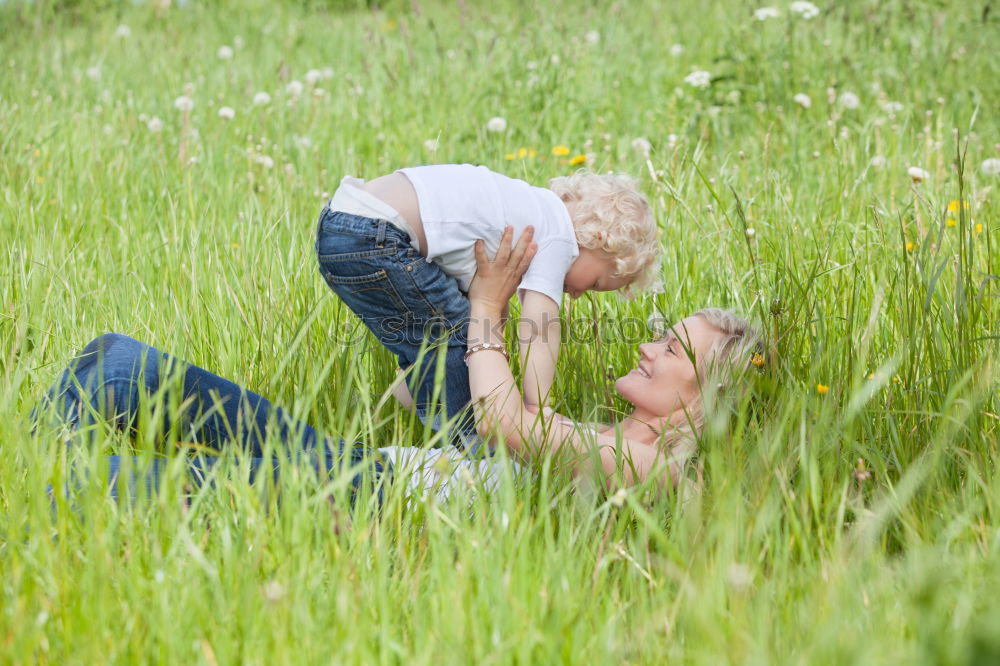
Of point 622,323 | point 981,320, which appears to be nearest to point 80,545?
point 622,323

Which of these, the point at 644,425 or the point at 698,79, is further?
the point at 698,79

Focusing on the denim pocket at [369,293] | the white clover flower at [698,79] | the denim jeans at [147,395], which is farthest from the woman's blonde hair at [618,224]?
the white clover flower at [698,79]

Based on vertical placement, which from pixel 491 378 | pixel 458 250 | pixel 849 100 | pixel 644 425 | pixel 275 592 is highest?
pixel 849 100

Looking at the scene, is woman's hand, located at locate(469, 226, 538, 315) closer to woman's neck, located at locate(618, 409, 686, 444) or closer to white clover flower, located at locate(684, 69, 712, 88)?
→ woman's neck, located at locate(618, 409, 686, 444)

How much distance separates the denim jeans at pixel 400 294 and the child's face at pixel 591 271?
28cm

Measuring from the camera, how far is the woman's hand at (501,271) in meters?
2.24

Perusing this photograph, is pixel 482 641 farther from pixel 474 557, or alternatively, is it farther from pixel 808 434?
pixel 808 434

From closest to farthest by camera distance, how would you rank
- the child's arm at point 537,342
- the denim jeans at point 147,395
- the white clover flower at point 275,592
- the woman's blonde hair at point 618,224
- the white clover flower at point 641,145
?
the white clover flower at point 275,592
the denim jeans at point 147,395
the child's arm at point 537,342
the woman's blonde hair at point 618,224
the white clover flower at point 641,145

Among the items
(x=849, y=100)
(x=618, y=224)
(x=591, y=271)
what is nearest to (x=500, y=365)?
(x=591, y=271)

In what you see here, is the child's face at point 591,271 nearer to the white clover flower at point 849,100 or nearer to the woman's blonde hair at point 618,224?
the woman's blonde hair at point 618,224

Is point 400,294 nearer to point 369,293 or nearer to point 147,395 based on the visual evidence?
point 369,293

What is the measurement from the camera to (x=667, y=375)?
221 centimetres

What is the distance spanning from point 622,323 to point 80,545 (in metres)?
1.63

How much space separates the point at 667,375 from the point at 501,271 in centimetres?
46
